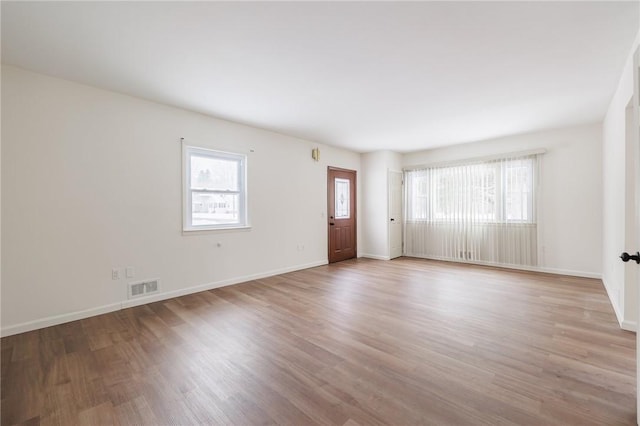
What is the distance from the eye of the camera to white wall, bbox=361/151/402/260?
6.50 meters

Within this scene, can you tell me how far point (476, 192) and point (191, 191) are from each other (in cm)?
541

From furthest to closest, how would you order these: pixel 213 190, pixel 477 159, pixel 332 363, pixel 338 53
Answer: pixel 477 159 < pixel 213 190 < pixel 338 53 < pixel 332 363

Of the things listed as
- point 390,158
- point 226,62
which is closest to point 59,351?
point 226,62

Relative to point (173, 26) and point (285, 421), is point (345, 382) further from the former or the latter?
point (173, 26)

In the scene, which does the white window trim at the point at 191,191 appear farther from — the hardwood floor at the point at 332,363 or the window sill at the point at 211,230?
the hardwood floor at the point at 332,363

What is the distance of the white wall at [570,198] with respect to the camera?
14.9ft

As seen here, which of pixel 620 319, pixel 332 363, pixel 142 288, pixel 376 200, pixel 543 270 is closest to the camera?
pixel 332 363

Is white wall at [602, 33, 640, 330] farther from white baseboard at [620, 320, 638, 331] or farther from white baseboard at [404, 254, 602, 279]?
white baseboard at [404, 254, 602, 279]

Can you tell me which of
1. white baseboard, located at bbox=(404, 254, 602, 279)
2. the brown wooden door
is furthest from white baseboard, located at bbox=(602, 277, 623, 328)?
the brown wooden door

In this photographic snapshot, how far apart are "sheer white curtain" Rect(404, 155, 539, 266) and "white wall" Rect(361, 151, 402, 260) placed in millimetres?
738

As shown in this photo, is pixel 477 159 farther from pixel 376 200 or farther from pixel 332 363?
pixel 332 363

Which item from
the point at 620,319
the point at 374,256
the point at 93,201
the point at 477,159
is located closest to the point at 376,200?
the point at 374,256

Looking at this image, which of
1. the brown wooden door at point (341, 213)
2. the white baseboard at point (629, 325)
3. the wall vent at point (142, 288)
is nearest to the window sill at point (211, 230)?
the wall vent at point (142, 288)

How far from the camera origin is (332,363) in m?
2.15
